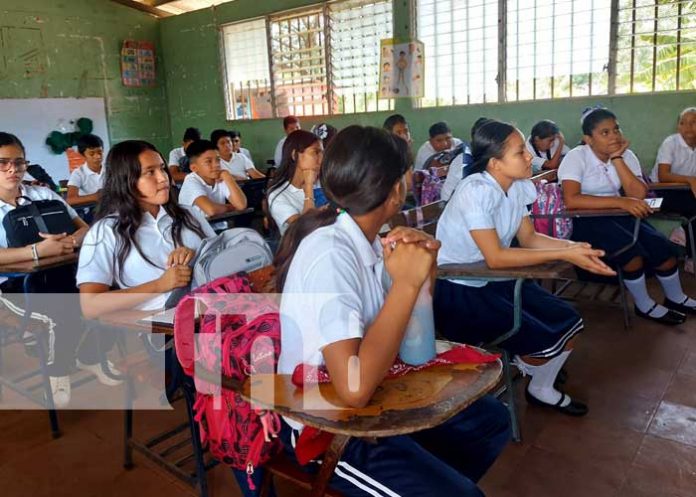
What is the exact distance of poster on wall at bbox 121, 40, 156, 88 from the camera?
761 centimetres

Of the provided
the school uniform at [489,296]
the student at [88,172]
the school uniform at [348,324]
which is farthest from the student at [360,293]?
the student at [88,172]

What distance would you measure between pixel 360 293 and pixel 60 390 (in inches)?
77.7

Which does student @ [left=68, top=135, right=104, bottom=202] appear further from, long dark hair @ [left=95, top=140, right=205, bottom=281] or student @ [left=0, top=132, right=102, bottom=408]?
long dark hair @ [left=95, top=140, right=205, bottom=281]

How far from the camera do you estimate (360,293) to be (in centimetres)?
111

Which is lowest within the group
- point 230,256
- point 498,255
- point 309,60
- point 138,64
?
point 498,255

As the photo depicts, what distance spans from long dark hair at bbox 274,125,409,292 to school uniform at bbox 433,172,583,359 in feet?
2.90

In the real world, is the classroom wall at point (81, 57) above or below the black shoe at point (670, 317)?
above

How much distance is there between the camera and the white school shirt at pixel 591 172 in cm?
313

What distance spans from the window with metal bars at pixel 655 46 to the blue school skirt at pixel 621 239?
178 centimetres

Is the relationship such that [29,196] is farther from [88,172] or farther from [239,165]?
[239,165]

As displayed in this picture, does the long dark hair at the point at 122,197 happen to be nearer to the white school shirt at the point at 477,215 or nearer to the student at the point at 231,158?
the white school shirt at the point at 477,215

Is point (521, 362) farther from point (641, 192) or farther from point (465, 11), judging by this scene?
point (465, 11)

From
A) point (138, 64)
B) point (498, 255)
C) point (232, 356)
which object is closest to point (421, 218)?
point (498, 255)

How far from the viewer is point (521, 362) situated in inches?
89.4
